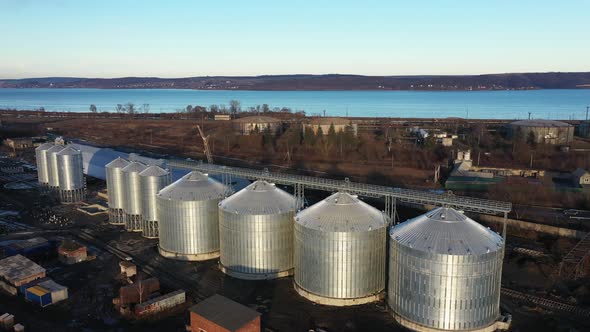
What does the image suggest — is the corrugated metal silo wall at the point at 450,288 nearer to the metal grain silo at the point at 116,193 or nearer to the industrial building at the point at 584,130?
the metal grain silo at the point at 116,193

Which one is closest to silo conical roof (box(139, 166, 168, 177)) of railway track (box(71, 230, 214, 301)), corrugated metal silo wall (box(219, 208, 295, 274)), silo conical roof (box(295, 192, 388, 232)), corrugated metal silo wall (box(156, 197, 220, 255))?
corrugated metal silo wall (box(156, 197, 220, 255))

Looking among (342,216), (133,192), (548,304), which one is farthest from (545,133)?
(133,192)

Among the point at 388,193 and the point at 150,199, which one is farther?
the point at 150,199

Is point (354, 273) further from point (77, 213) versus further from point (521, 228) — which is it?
point (77, 213)

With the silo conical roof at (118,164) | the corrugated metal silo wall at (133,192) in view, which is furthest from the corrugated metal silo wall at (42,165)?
the corrugated metal silo wall at (133,192)

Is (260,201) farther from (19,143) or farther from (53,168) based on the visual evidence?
(19,143)

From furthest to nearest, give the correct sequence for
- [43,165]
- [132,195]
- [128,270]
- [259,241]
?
[43,165]
[132,195]
[128,270]
[259,241]

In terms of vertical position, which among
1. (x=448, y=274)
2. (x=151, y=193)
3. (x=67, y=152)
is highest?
(x=67, y=152)
